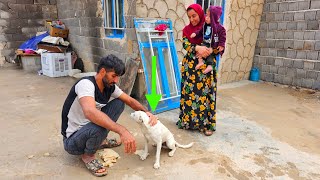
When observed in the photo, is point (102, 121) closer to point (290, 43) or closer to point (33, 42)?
point (290, 43)

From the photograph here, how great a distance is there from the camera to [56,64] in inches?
225

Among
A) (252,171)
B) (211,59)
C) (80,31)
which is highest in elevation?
(80,31)

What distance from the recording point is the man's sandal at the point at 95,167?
2.09m

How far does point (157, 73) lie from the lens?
12.2 ft

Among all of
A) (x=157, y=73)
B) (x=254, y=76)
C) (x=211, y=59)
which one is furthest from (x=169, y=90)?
(x=254, y=76)

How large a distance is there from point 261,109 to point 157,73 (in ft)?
5.73

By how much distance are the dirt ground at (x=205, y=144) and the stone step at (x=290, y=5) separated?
183cm

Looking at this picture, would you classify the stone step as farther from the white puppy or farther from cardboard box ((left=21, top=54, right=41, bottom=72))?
cardboard box ((left=21, top=54, right=41, bottom=72))

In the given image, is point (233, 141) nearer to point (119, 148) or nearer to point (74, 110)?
point (119, 148)

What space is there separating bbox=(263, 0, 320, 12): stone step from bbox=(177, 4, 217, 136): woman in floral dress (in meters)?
3.33

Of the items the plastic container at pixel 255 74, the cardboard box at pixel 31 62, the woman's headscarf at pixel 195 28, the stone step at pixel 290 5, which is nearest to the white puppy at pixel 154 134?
the woman's headscarf at pixel 195 28

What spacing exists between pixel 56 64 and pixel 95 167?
13.9ft

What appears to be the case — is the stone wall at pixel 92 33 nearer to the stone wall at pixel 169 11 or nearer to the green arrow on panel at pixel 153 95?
the stone wall at pixel 169 11

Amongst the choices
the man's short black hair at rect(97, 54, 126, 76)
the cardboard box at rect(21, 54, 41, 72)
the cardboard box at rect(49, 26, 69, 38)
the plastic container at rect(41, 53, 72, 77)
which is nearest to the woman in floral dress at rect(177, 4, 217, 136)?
the man's short black hair at rect(97, 54, 126, 76)
